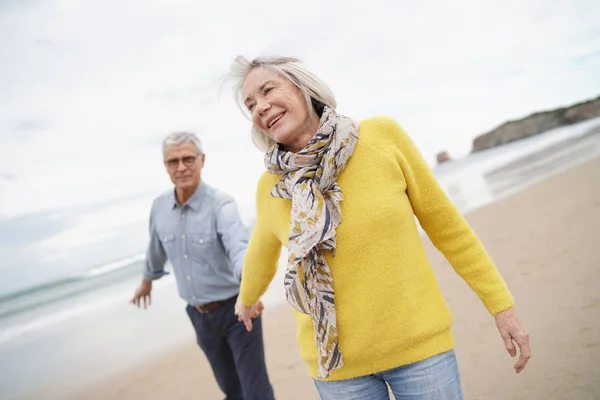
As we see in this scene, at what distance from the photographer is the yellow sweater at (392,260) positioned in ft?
4.14

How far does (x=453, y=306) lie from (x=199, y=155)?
3.51 metres

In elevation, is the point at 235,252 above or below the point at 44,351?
above

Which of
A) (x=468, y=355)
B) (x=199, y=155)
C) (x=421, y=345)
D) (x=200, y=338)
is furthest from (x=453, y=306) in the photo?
(x=421, y=345)

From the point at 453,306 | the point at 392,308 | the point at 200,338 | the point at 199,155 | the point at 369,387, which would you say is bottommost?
the point at 453,306

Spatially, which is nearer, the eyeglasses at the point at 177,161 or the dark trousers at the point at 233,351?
the dark trousers at the point at 233,351

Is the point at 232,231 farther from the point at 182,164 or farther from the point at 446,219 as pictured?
the point at 446,219

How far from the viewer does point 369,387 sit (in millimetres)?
1339

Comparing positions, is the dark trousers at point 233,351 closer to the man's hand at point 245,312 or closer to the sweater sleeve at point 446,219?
the man's hand at point 245,312

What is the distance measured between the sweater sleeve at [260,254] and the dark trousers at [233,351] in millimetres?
853

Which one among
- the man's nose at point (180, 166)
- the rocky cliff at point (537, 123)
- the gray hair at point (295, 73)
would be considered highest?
the gray hair at point (295, 73)

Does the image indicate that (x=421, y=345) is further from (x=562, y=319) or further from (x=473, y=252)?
(x=562, y=319)

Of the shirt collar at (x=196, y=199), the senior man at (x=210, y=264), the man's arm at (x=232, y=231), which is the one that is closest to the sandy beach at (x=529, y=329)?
the senior man at (x=210, y=264)

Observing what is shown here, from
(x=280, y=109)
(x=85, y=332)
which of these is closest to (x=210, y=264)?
(x=280, y=109)

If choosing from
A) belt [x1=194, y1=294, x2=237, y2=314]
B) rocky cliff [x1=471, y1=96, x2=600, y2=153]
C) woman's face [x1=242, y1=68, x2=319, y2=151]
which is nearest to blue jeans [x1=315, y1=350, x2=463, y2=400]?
woman's face [x1=242, y1=68, x2=319, y2=151]
